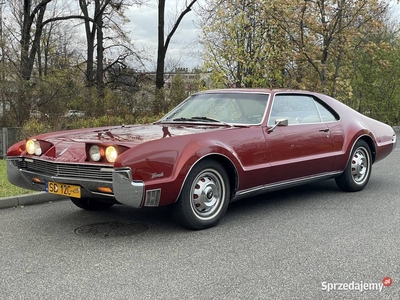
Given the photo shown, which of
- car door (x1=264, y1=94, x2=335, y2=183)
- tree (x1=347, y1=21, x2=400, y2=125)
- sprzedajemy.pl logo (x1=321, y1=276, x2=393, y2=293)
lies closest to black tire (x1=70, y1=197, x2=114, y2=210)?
car door (x1=264, y1=94, x2=335, y2=183)

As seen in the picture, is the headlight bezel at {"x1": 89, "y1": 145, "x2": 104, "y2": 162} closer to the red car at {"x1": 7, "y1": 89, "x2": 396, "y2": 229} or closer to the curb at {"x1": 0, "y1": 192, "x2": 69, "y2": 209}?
the red car at {"x1": 7, "y1": 89, "x2": 396, "y2": 229}

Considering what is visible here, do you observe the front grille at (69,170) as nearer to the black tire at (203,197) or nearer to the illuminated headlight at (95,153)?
the illuminated headlight at (95,153)

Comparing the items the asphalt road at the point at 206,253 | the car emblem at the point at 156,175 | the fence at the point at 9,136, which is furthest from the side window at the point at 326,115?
the fence at the point at 9,136

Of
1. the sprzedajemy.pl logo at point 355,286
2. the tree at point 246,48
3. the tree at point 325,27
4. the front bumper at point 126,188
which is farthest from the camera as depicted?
the tree at point 246,48

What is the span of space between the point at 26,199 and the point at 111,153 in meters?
2.37

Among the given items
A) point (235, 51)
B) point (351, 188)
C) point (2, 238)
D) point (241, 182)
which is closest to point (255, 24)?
point (235, 51)

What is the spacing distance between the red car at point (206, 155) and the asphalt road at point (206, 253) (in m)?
0.35

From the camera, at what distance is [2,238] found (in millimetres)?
4461

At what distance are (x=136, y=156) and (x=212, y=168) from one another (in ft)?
3.06

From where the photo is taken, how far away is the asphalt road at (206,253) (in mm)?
3215

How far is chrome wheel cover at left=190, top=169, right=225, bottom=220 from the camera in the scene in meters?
4.61

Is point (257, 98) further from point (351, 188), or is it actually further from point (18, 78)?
point (18, 78)

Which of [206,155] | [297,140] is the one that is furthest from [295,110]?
[206,155]

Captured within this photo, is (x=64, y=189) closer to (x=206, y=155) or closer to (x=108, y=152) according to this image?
(x=108, y=152)
